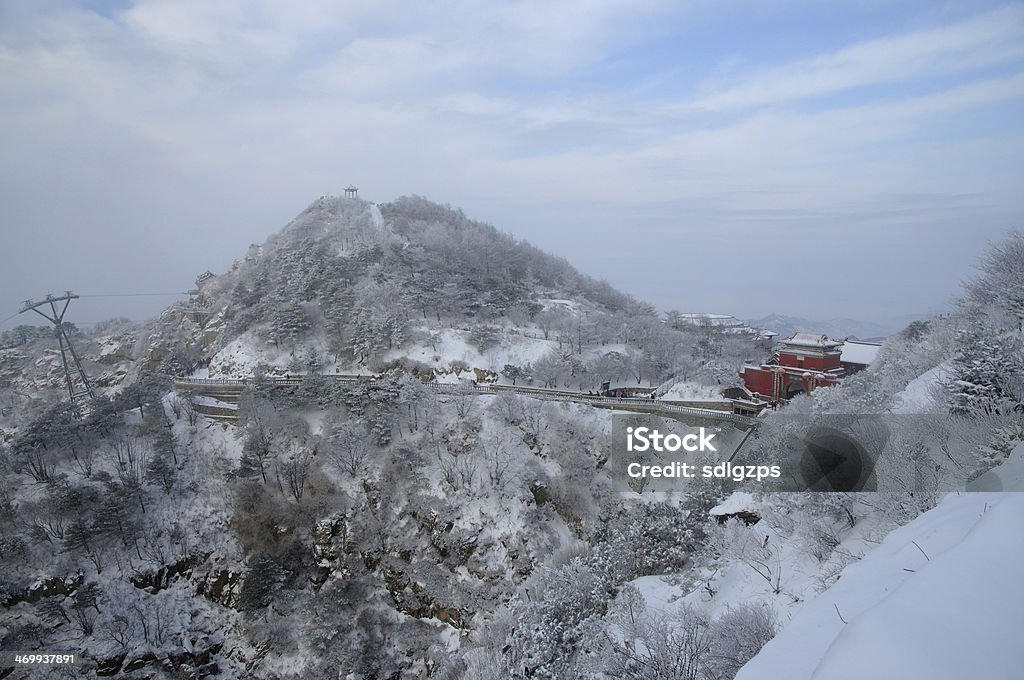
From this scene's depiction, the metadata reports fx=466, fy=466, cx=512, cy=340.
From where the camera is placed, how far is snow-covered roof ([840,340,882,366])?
25.6 meters

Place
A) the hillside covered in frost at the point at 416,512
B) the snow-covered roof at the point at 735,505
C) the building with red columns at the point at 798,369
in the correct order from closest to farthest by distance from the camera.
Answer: the hillside covered in frost at the point at 416,512, the snow-covered roof at the point at 735,505, the building with red columns at the point at 798,369

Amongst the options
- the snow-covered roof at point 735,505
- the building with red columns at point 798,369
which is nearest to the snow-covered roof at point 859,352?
the building with red columns at point 798,369

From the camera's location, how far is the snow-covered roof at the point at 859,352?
25.6 meters

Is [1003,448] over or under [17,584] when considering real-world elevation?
over

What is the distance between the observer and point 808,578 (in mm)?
9578

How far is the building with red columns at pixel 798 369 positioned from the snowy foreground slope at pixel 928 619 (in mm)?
18385

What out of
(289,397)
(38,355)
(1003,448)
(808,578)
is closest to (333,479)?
(289,397)

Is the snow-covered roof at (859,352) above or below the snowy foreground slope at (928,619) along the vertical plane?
below

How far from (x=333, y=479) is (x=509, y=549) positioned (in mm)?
8797

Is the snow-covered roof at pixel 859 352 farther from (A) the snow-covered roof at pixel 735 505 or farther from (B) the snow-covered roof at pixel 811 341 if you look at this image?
(A) the snow-covered roof at pixel 735 505

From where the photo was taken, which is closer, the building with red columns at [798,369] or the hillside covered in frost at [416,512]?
the hillside covered in frost at [416,512]

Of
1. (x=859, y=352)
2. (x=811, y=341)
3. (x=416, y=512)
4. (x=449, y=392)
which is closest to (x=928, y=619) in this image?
(x=416, y=512)

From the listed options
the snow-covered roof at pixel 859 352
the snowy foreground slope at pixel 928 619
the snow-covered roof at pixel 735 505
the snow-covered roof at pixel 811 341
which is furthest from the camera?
the snow-covered roof at pixel 859 352

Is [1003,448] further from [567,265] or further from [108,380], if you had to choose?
[108,380]
